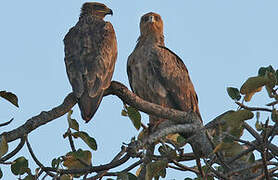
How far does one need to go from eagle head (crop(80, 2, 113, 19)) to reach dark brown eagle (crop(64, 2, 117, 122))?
0.41 m

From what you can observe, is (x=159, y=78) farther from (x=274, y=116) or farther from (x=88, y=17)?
(x=274, y=116)

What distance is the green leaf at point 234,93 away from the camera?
14.6ft

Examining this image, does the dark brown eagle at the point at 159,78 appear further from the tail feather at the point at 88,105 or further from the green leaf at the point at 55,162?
the green leaf at the point at 55,162

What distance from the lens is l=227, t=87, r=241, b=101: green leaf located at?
445 centimetres

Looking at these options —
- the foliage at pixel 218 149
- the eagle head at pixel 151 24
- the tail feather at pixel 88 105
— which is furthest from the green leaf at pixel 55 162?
the eagle head at pixel 151 24

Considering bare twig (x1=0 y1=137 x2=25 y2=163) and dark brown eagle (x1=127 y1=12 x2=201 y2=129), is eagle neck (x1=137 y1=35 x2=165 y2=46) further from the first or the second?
bare twig (x1=0 y1=137 x2=25 y2=163)

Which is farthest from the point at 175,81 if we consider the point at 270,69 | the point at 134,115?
the point at 270,69

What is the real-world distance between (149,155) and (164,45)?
444cm

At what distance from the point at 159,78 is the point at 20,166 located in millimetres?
4085

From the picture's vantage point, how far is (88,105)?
5828mm

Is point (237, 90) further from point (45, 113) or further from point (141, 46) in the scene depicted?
point (141, 46)

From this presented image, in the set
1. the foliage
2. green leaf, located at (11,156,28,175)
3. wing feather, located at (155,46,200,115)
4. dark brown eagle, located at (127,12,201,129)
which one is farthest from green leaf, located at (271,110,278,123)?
wing feather, located at (155,46,200,115)

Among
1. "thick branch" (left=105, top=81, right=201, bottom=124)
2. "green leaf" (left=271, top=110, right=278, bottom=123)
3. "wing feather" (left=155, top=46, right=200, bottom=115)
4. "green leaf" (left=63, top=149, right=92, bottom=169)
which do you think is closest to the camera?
"green leaf" (left=271, top=110, right=278, bottom=123)

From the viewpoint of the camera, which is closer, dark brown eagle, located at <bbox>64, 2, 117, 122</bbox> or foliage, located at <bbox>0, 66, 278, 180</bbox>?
foliage, located at <bbox>0, 66, 278, 180</bbox>
